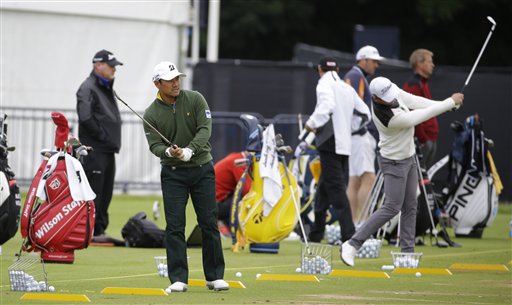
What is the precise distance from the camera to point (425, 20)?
42.9 m

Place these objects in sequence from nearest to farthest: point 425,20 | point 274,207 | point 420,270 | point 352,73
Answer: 1. point 420,270
2. point 274,207
3. point 352,73
4. point 425,20

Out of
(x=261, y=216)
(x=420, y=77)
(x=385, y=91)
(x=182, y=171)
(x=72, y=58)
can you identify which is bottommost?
(x=261, y=216)

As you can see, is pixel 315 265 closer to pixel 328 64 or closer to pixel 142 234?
pixel 142 234

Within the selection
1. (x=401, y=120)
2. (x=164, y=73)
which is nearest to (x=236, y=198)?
(x=401, y=120)

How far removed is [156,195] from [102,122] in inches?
379

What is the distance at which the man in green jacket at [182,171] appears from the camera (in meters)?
10.8

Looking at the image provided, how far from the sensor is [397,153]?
13125mm

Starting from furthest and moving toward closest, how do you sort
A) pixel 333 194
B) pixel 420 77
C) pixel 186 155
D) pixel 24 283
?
pixel 420 77 < pixel 333 194 < pixel 24 283 < pixel 186 155

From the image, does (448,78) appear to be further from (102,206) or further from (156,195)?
(102,206)

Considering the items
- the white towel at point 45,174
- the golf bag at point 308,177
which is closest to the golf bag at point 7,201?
the white towel at point 45,174

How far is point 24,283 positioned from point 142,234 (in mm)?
4506

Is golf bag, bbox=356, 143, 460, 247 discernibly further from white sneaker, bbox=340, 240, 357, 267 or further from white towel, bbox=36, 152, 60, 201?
white towel, bbox=36, 152, 60, 201

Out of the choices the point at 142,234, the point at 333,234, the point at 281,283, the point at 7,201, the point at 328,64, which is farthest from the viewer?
the point at 333,234

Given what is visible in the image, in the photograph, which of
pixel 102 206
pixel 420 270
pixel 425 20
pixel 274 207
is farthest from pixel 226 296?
pixel 425 20
